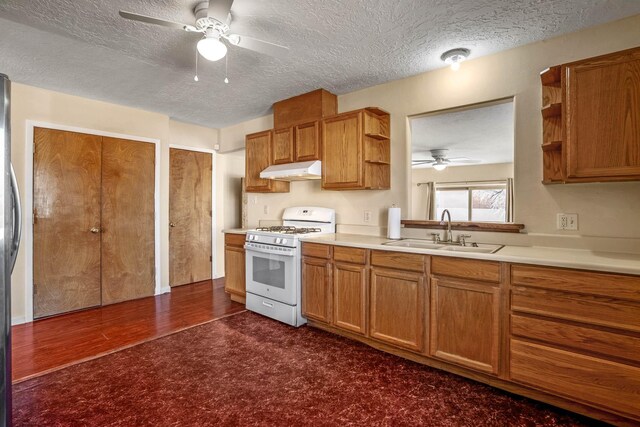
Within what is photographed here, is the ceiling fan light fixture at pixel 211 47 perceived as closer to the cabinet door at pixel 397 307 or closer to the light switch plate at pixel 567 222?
the cabinet door at pixel 397 307

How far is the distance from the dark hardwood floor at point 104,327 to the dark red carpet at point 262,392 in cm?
25

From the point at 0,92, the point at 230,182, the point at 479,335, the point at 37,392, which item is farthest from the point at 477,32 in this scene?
the point at 230,182

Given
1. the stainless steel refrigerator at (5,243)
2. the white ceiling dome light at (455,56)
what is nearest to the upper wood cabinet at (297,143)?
the white ceiling dome light at (455,56)

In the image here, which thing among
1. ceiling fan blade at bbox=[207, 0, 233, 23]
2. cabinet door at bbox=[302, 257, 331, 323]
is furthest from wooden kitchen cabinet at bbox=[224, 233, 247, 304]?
ceiling fan blade at bbox=[207, 0, 233, 23]

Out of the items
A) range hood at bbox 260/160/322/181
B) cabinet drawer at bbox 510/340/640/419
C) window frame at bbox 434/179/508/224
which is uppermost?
range hood at bbox 260/160/322/181

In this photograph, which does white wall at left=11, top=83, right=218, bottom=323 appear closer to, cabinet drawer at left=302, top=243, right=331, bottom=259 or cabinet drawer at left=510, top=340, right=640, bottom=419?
cabinet drawer at left=302, top=243, right=331, bottom=259

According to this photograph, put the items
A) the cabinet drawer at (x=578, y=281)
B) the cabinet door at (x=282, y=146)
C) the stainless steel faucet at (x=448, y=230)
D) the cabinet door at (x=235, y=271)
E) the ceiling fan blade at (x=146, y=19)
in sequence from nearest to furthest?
the cabinet drawer at (x=578, y=281) → the ceiling fan blade at (x=146, y=19) → the stainless steel faucet at (x=448, y=230) → the cabinet door at (x=282, y=146) → the cabinet door at (x=235, y=271)

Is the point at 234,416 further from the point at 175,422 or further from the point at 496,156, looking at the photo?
the point at 496,156

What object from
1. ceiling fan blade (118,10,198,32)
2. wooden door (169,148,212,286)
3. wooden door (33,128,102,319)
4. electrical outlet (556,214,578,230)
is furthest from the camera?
wooden door (169,148,212,286)

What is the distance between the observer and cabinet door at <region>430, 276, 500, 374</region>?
1986 mm

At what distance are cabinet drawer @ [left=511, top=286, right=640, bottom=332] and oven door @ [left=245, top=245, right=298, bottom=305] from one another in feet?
6.08

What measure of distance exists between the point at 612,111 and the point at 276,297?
2944mm

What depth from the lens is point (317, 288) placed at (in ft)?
9.67

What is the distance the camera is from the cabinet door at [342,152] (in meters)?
2.98
